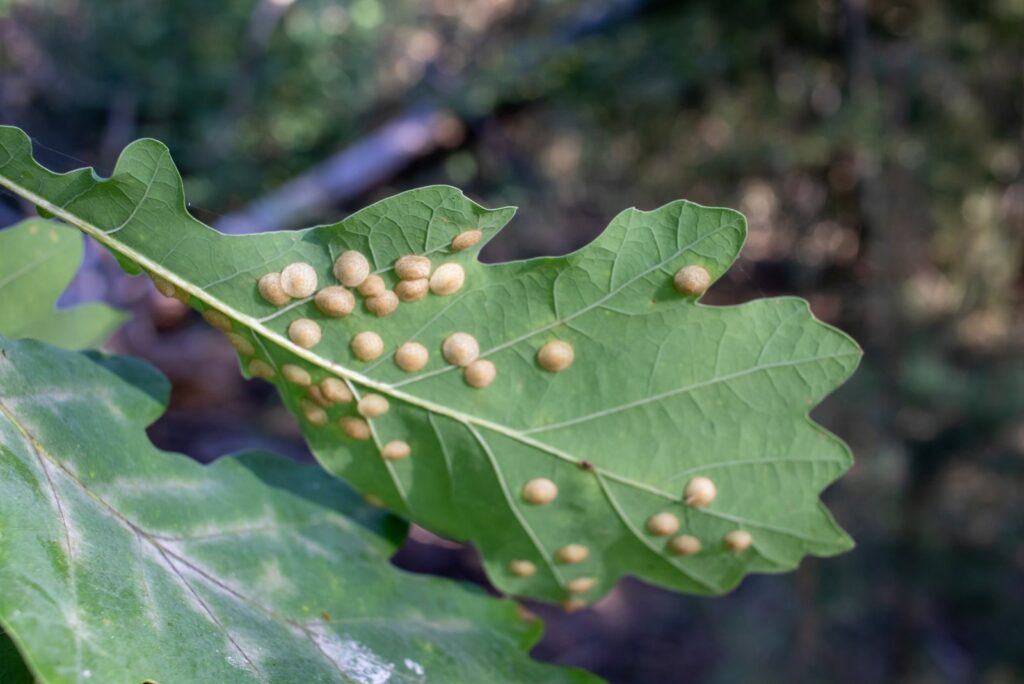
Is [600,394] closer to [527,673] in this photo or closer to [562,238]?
[527,673]

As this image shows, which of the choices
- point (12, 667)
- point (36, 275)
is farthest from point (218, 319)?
point (12, 667)

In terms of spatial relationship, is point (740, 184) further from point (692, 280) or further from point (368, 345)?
point (368, 345)

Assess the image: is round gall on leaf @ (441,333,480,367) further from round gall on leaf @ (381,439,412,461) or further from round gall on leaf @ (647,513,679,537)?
round gall on leaf @ (647,513,679,537)

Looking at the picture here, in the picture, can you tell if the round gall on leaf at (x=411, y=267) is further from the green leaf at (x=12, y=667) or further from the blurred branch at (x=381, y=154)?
the blurred branch at (x=381, y=154)

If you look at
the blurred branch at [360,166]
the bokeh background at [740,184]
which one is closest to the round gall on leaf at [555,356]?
the bokeh background at [740,184]

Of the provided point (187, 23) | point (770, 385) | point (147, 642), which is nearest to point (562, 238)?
point (187, 23)
